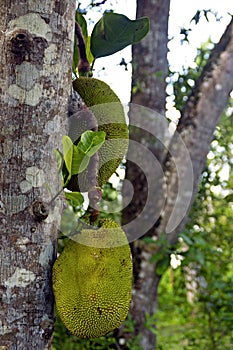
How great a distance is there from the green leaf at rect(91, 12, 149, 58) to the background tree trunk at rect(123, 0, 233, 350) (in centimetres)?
88

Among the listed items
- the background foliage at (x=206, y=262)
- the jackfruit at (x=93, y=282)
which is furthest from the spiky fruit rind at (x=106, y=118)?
the background foliage at (x=206, y=262)

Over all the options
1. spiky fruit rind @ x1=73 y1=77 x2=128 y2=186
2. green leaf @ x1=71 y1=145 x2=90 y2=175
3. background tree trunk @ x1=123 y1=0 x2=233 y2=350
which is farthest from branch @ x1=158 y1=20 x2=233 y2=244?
green leaf @ x1=71 y1=145 x2=90 y2=175

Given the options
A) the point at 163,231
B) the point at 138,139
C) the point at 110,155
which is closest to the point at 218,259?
the point at 163,231

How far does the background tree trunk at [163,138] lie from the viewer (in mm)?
1793

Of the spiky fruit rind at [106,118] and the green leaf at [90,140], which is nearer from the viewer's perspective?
the green leaf at [90,140]

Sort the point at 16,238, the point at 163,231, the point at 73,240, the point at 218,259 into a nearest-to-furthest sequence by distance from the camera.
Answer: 1. the point at 16,238
2. the point at 73,240
3. the point at 163,231
4. the point at 218,259

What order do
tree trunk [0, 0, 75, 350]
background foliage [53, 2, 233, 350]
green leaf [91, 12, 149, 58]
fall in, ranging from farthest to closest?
background foliage [53, 2, 233, 350] → green leaf [91, 12, 149, 58] → tree trunk [0, 0, 75, 350]

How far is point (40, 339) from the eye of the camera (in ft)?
2.17

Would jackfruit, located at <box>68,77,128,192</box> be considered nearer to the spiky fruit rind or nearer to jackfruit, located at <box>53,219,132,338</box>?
the spiky fruit rind

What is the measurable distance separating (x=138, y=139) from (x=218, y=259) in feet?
1.72

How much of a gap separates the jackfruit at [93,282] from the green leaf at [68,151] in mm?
120

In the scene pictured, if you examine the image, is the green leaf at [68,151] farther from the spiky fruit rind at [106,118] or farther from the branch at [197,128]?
the branch at [197,128]

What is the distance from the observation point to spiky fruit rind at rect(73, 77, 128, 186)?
0.85 m

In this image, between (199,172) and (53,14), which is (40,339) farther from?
(199,172)
